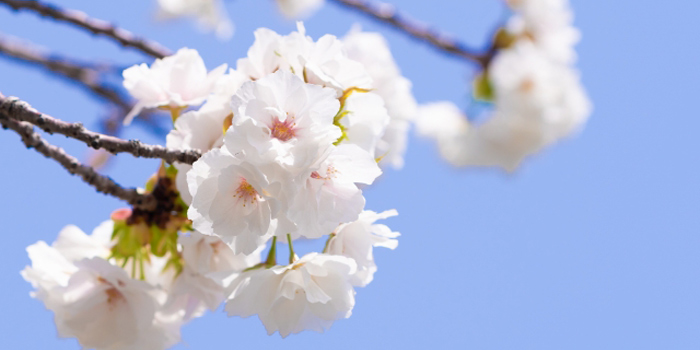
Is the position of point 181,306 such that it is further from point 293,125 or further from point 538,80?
point 538,80

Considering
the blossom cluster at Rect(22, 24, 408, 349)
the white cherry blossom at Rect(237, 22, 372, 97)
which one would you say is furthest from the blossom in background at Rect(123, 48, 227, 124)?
the white cherry blossom at Rect(237, 22, 372, 97)

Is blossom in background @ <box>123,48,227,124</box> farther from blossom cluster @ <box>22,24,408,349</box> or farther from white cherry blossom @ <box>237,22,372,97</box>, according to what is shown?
white cherry blossom @ <box>237,22,372,97</box>

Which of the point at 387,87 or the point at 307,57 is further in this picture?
the point at 387,87

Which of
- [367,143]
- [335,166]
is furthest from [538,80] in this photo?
[335,166]

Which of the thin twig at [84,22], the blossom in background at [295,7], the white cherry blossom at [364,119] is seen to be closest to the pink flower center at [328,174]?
the white cherry blossom at [364,119]

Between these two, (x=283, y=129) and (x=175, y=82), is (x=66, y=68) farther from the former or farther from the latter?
(x=283, y=129)

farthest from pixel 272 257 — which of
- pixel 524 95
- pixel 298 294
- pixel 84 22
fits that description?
pixel 524 95
